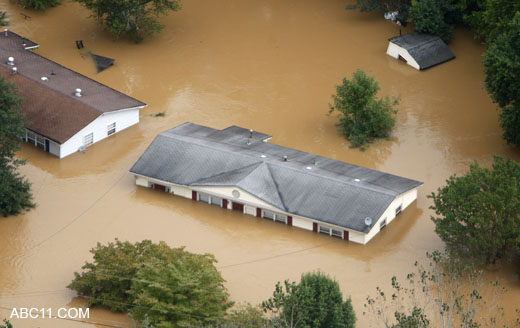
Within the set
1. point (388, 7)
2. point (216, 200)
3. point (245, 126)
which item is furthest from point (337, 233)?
point (388, 7)

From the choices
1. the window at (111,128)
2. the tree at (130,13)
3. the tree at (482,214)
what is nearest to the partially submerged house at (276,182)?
the tree at (482,214)

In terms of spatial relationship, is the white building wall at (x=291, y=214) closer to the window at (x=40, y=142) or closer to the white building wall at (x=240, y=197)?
the white building wall at (x=240, y=197)

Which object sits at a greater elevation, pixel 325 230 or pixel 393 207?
pixel 393 207

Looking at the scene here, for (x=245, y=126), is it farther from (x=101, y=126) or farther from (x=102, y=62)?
(x=102, y=62)

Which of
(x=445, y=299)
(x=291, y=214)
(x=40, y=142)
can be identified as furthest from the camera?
(x=40, y=142)

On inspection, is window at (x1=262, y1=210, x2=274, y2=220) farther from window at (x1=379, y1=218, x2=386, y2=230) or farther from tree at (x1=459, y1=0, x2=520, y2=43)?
tree at (x1=459, y1=0, x2=520, y2=43)

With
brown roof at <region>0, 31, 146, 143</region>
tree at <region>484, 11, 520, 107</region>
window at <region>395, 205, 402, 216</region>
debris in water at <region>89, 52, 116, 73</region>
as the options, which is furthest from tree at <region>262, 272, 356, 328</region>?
debris in water at <region>89, 52, 116, 73</region>
